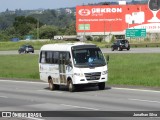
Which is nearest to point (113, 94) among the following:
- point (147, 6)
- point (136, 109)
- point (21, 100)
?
point (21, 100)

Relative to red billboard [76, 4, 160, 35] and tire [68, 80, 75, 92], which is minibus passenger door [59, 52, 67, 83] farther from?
red billboard [76, 4, 160, 35]

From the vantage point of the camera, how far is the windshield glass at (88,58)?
26.4m

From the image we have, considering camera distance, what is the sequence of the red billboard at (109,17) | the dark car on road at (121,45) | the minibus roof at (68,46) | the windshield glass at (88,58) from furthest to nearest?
the red billboard at (109,17), the dark car on road at (121,45), the minibus roof at (68,46), the windshield glass at (88,58)

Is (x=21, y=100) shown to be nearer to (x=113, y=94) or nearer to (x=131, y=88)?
(x=113, y=94)

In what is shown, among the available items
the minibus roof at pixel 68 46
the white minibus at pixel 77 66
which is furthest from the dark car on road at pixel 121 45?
the white minibus at pixel 77 66

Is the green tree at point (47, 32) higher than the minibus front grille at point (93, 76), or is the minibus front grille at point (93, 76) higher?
the minibus front grille at point (93, 76)

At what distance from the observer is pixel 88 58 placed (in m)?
26.8

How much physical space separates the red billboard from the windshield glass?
110m

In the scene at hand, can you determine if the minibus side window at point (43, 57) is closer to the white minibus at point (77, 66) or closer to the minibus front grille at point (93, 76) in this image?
the white minibus at point (77, 66)

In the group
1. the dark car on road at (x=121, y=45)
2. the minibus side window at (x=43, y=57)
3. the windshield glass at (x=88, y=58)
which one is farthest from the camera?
the dark car on road at (x=121, y=45)

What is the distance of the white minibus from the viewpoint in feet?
86.0

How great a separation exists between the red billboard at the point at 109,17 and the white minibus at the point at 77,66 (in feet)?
357

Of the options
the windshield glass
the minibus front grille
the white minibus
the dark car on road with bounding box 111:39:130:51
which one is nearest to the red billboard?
the dark car on road with bounding box 111:39:130:51

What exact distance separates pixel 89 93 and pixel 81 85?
117 centimetres
